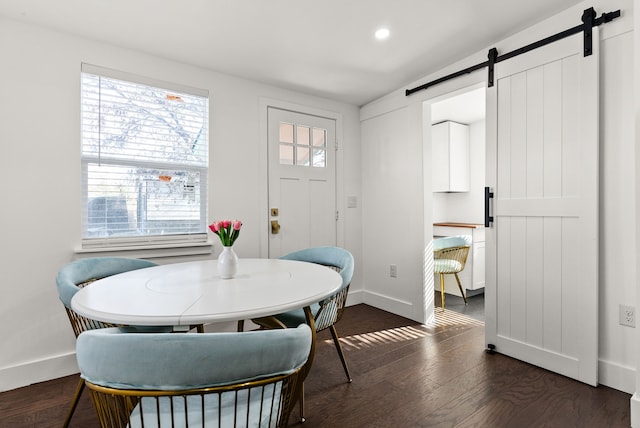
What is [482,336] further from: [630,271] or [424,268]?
[630,271]

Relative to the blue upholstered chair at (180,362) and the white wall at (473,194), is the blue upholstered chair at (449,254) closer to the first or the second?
the white wall at (473,194)

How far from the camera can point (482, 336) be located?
279 centimetres

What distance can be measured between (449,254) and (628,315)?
171 cm

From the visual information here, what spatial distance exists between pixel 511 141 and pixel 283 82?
2017mm

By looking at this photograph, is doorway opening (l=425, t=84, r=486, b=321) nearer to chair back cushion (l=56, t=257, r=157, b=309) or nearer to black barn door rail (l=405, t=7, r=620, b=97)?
black barn door rail (l=405, t=7, r=620, b=97)

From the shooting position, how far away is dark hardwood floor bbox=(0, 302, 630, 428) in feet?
5.60

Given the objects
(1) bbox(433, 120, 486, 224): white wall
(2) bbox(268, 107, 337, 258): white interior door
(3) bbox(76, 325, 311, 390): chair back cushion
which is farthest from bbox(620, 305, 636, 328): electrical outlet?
(1) bbox(433, 120, 486, 224): white wall

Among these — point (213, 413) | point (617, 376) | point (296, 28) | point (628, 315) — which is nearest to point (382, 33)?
point (296, 28)

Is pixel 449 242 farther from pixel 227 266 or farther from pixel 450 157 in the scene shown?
pixel 227 266

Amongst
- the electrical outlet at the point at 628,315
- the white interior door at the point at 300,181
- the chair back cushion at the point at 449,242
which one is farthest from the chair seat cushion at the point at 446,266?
the electrical outlet at the point at 628,315

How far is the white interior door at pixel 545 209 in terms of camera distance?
1.99 meters

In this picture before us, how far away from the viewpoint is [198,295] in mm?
1407

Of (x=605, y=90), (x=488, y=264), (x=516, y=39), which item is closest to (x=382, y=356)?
(x=488, y=264)

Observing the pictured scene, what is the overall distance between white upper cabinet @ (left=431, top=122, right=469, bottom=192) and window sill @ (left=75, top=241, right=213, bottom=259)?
315 centimetres
